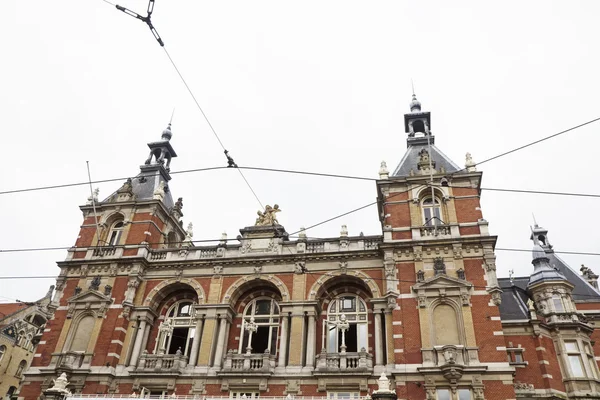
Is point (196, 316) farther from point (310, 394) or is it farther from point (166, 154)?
point (166, 154)

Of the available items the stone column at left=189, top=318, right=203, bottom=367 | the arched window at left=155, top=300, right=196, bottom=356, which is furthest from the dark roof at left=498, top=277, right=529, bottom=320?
the arched window at left=155, top=300, right=196, bottom=356

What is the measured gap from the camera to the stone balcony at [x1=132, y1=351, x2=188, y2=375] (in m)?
23.1

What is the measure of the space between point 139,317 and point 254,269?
7.07 m

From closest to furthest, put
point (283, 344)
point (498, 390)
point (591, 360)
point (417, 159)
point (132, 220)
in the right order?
point (498, 390) < point (283, 344) < point (591, 360) < point (417, 159) < point (132, 220)

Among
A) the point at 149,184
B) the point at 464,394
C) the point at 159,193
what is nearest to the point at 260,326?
the point at 464,394

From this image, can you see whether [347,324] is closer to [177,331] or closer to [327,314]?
[327,314]

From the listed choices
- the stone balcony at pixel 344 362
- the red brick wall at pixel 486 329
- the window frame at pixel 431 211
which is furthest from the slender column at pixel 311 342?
the window frame at pixel 431 211

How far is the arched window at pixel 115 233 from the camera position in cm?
2965

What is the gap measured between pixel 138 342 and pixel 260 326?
6.79 meters

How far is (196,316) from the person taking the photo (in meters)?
25.1

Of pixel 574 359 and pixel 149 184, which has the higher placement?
pixel 149 184

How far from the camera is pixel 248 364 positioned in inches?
888

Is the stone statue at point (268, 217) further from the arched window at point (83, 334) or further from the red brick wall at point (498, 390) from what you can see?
the red brick wall at point (498, 390)

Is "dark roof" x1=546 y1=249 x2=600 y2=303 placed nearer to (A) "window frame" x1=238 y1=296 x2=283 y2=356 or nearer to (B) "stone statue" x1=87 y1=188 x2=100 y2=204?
(A) "window frame" x1=238 y1=296 x2=283 y2=356
